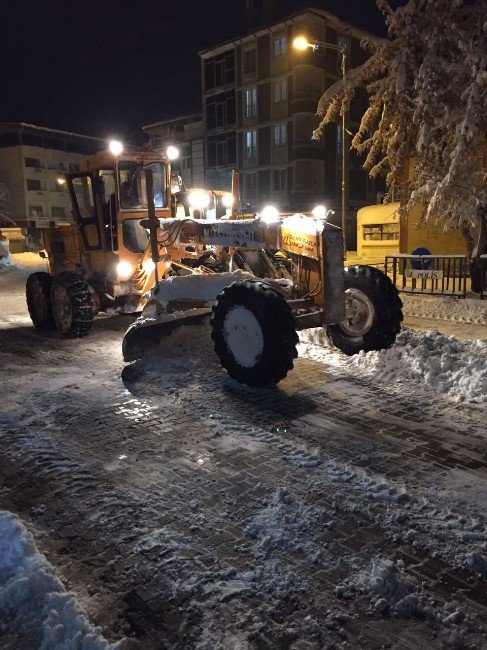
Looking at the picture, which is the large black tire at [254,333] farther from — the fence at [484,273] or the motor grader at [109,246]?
the fence at [484,273]

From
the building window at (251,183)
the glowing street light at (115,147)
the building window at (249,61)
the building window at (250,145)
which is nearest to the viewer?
the glowing street light at (115,147)

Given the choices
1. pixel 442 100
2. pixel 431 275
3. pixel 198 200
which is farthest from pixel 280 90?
pixel 198 200

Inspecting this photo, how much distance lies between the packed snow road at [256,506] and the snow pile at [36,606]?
11 mm

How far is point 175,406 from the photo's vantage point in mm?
6059

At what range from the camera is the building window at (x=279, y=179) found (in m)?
38.0

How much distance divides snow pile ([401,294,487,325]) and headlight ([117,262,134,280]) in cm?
575

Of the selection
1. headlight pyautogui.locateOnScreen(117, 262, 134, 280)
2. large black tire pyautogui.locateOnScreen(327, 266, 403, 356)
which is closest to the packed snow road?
large black tire pyautogui.locateOnScreen(327, 266, 403, 356)

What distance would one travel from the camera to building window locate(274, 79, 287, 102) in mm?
37216

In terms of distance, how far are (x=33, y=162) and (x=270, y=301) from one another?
57942 mm

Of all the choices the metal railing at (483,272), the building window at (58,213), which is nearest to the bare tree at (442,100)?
the metal railing at (483,272)

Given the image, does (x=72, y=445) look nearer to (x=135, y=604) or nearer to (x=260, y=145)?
(x=135, y=604)

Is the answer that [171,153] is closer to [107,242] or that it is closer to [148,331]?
[107,242]

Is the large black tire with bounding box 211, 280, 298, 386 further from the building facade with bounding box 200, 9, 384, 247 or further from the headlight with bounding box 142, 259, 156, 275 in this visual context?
the building facade with bounding box 200, 9, 384, 247

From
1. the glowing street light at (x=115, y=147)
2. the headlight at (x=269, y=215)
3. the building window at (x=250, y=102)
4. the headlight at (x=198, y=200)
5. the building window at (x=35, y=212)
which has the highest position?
the building window at (x=250, y=102)
